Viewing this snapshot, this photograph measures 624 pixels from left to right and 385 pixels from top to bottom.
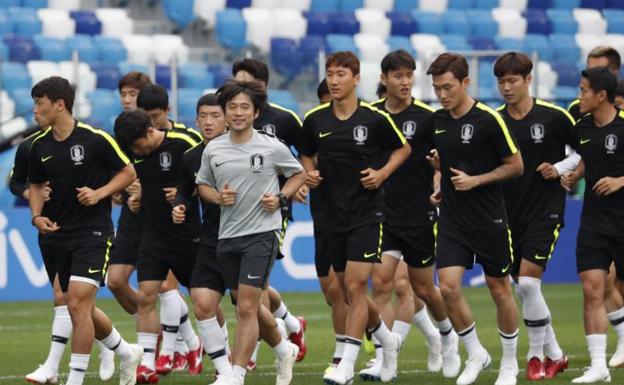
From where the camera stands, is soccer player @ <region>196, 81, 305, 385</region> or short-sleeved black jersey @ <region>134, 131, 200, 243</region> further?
short-sleeved black jersey @ <region>134, 131, 200, 243</region>

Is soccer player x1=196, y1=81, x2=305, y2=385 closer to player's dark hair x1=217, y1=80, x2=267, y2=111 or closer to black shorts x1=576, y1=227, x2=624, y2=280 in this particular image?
player's dark hair x1=217, y1=80, x2=267, y2=111

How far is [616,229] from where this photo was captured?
11531mm

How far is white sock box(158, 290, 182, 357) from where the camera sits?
12594mm

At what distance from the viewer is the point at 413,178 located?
12.4 meters

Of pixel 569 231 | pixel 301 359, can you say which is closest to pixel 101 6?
pixel 569 231

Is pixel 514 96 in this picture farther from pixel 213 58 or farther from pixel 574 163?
pixel 213 58

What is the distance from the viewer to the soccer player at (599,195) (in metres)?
11.4

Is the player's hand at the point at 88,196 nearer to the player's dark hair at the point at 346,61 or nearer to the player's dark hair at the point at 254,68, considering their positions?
the player's dark hair at the point at 346,61

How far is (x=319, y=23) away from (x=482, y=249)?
1845 cm

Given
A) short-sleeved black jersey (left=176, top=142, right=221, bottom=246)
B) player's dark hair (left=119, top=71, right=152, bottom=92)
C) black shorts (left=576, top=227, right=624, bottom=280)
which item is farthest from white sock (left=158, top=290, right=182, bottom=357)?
black shorts (left=576, top=227, right=624, bottom=280)

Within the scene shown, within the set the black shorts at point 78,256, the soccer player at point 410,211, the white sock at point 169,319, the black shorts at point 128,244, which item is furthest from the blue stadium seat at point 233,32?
the black shorts at point 78,256

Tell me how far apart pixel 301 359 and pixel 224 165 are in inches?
129

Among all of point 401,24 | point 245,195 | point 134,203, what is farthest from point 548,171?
point 401,24

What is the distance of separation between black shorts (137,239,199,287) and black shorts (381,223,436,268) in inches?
59.3
